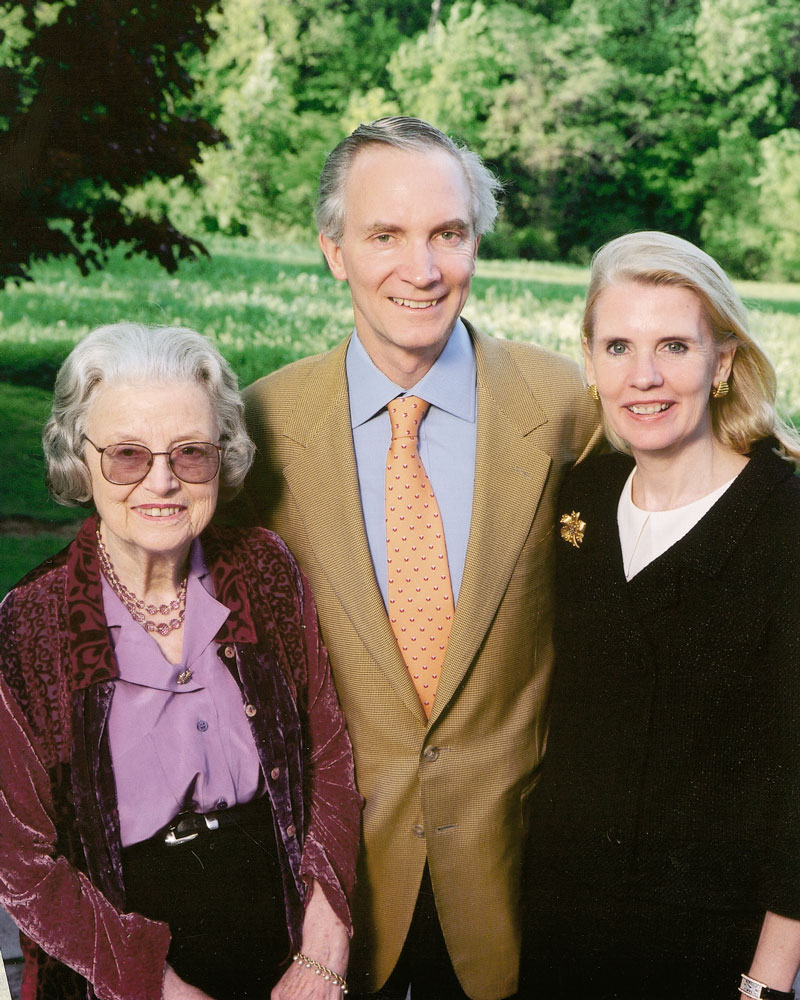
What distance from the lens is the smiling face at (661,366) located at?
1.98m

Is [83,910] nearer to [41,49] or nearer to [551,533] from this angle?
[551,533]

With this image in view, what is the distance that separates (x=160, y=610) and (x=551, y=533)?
34.5 inches

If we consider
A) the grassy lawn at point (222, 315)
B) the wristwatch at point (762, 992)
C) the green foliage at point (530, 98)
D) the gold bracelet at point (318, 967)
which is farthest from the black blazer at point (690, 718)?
the grassy lawn at point (222, 315)

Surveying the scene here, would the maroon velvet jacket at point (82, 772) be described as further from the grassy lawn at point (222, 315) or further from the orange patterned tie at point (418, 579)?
the grassy lawn at point (222, 315)

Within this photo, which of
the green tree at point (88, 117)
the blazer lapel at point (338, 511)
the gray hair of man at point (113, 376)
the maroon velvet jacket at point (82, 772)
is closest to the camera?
the maroon velvet jacket at point (82, 772)

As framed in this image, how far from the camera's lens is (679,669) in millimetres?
1944

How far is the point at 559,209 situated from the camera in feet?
14.4

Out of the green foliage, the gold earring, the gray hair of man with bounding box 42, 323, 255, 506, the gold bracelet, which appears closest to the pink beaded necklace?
the gray hair of man with bounding box 42, 323, 255, 506

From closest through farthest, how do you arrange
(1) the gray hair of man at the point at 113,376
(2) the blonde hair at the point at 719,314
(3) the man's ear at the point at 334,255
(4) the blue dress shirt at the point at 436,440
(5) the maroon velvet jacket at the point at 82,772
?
(5) the maroon velvet jacket at the point at 82,772 < (1) the gray hair of man at the point at 113,376 < (2) the blonde hair at the point at 719,314 < (4) the blue dress shirt at the point at 436,440 < (3) the man's ear at the point at 334,255

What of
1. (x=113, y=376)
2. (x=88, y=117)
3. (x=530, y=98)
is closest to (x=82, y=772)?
(x=113, y=376)

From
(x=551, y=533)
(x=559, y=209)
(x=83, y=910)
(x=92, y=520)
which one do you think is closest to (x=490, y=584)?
(x=551, y=533)

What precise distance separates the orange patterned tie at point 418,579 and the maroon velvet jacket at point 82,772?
29 cm

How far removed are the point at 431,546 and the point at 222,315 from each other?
8.59ft

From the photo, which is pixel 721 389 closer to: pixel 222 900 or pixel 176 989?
pixel 222 900
